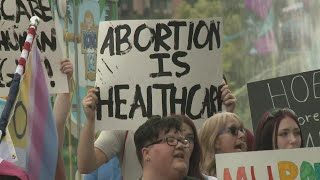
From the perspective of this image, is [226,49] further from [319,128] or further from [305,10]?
[319,128]

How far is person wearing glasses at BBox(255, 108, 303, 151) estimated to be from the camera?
7.46 meters

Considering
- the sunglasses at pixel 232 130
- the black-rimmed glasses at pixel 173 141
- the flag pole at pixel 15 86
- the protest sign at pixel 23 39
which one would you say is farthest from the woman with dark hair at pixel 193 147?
the flag pole at pixel 15 86

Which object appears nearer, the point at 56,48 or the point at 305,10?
the point at 56,48

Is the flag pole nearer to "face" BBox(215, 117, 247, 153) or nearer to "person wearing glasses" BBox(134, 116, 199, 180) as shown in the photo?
"person wearing glasses" BBox(134, 116, 199, 180)

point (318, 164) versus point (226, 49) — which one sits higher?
point (226, 49)

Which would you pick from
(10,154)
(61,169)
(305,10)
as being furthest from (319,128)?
→ (305,10)

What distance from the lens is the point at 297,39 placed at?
68.3 ft

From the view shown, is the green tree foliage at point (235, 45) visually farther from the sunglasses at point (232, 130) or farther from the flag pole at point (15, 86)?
the flag pole at point (15, 86)

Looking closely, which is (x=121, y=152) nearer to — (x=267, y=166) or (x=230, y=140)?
(x=230, y=140)

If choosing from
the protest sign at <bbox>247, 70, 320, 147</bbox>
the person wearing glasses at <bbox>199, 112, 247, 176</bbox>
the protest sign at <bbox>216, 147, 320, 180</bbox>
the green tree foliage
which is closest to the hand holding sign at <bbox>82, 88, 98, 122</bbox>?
the person wearing glasses at <bbox>199, 112, 247, 176</bbox>

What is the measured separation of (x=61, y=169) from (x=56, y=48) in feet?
3.99

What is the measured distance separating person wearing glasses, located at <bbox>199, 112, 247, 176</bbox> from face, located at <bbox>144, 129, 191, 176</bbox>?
2.90 ft

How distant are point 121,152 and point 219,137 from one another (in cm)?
53

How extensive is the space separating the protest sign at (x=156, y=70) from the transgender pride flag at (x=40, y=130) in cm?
120
